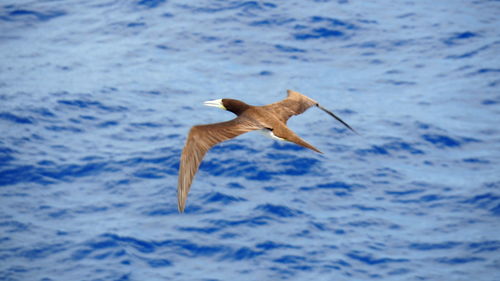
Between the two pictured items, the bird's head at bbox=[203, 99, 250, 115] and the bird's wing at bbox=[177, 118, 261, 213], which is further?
the bird's head at bbox=[203, 99, 250, 115]

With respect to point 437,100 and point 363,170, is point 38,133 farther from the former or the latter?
point 437,100

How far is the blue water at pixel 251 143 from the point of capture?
19.8 meters

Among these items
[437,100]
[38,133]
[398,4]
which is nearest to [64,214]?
[38,133]

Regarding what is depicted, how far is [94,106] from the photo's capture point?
24.7 metres

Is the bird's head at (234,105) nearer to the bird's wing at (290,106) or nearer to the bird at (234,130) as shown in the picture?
the bird at (234,130)

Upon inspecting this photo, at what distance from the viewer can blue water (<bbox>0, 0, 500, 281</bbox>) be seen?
19.8 metres

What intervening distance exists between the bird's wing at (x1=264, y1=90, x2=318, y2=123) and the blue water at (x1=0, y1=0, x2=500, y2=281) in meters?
5.39

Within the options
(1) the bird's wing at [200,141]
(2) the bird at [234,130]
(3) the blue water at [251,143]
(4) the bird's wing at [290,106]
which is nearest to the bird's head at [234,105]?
(2) the bird at [234,130]

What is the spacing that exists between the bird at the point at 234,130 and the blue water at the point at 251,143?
5668 mm

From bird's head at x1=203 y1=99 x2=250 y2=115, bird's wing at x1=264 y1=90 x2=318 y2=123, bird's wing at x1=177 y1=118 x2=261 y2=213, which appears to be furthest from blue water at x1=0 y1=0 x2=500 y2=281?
bird's wing at x1=177 y1=118 x2=261 y2=213

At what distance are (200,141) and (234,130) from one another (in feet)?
1.91

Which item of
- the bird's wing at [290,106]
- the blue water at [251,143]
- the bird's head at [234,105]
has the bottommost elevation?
the blue water at [251,143]

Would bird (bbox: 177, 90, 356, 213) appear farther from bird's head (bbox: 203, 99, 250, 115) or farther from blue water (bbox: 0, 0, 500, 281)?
blue water (bbox: 0, 0, 500, 281)

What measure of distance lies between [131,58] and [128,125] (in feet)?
12.7
